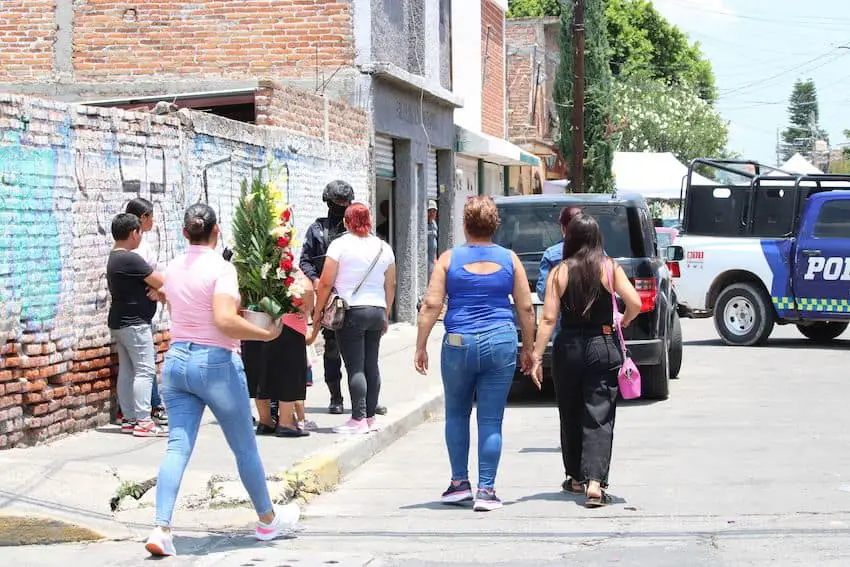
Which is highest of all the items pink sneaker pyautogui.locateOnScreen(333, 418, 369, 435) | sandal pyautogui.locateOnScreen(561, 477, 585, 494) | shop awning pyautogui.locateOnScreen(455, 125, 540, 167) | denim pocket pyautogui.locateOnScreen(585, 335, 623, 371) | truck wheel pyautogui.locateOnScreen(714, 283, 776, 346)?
shop awning pyautogui.locateOnScreen(455, 125, 540, 167)

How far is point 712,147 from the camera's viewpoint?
222 ft

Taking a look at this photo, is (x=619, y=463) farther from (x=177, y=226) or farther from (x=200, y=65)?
(x=200, y=65)

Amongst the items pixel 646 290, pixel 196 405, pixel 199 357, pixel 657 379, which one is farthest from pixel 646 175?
pixel 199 357

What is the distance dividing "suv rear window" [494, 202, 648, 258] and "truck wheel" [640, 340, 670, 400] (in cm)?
101

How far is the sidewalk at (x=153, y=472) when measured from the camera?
26.0 feet

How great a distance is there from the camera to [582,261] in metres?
8.59

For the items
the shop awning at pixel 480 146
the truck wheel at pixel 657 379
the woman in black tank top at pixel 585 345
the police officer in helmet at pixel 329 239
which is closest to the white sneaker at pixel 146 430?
the police officer in helmet at pixel 329 239

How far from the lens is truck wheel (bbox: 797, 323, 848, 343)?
20453 mm

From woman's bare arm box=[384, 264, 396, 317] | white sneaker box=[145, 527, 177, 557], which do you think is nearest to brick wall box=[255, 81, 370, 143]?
woman's bare arm box=[384, 264, 396, 317]

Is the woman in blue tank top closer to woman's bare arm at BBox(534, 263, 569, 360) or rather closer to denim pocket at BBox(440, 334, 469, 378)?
denim pocket at BBox(440, 334, 469, 378)

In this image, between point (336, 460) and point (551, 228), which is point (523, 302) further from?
point (551, 228)

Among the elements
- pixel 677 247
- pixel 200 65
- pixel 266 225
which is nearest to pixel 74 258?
pixel 266 225

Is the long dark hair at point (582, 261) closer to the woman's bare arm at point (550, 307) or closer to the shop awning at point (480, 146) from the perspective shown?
the woman's bare arm at point (550, 307)

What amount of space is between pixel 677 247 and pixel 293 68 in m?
5.80
